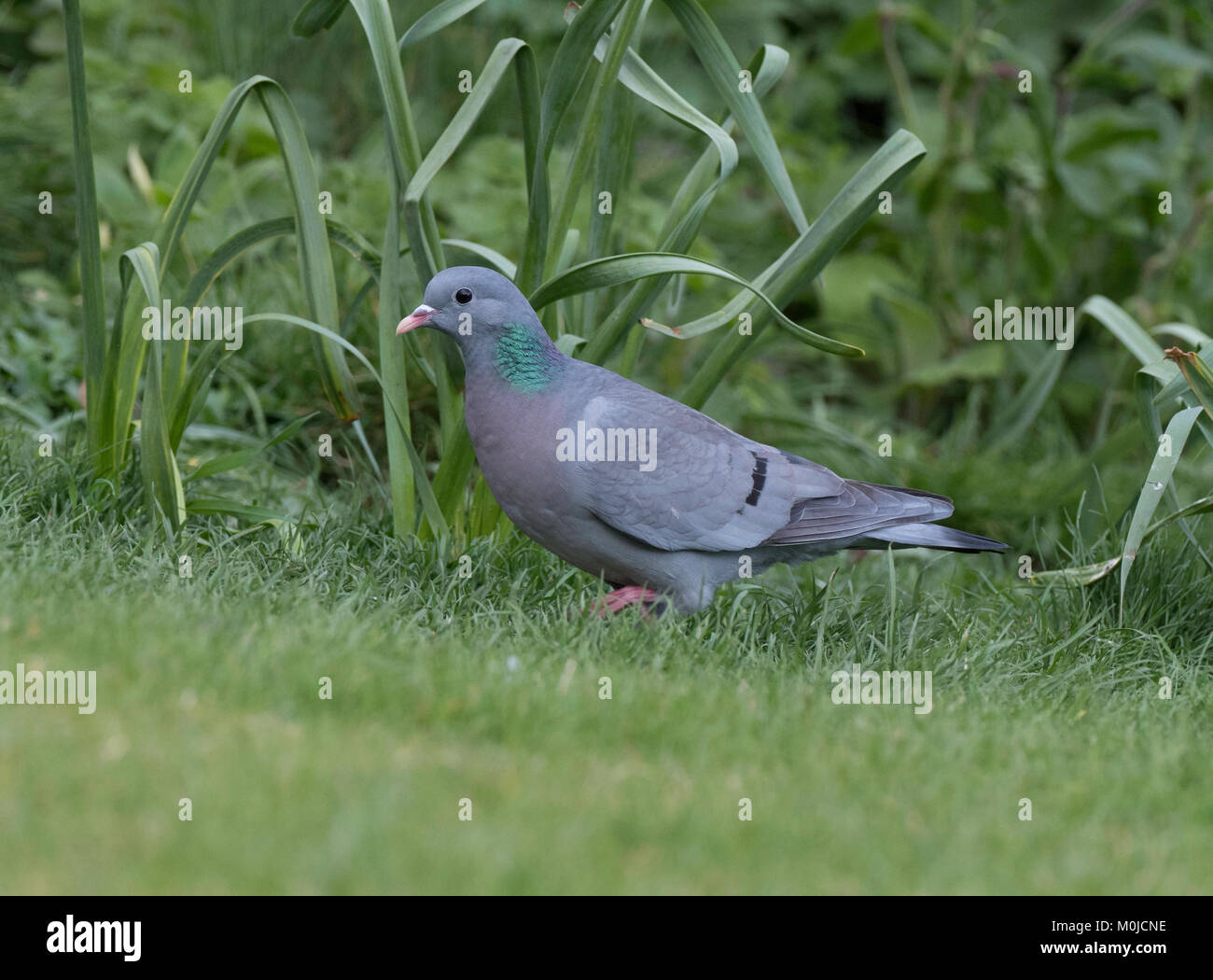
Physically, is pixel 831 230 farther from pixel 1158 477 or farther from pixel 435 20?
pixel 435 20

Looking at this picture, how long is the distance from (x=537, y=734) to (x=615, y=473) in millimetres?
855

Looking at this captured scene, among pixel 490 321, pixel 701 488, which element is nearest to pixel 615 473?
pixel 701 488

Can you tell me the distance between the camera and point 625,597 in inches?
134

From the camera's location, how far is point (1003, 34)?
749cm

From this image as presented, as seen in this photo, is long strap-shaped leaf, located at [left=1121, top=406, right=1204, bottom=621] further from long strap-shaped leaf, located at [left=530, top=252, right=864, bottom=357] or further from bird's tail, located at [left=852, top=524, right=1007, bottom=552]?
long strap-shaped leaf, located at [left=530, top=252, right=864, bottom=357]

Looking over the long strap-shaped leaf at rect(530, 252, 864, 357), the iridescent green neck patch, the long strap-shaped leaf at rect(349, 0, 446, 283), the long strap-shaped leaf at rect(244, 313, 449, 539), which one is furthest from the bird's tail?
the long strap-shaped leaf at rect(349, 0, 446, 283)

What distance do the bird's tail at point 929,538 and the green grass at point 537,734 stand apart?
216 mm

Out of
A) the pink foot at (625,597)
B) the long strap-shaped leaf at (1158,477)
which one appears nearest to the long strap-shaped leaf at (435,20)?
the pink foot at (625,597)

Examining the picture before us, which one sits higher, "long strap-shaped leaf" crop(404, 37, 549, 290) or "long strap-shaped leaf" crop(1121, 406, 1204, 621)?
"long strap-shaped leaf" crop(404, 37, 549, 290)

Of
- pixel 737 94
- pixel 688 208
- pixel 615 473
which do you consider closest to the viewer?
pixel 615 473

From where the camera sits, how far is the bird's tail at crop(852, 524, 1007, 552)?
3482 millimetres

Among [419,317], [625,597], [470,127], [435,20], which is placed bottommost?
[625,597]

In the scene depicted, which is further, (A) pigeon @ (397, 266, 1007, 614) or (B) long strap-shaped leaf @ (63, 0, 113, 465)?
(B) long strap-shaped leaf @ (63, 0, 113, 465)
